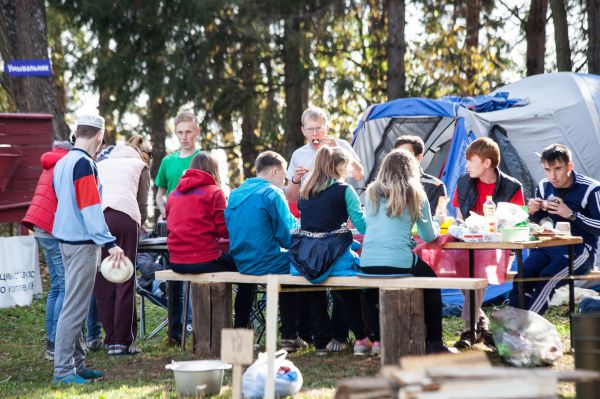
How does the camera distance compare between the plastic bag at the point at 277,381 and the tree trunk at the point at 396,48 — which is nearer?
the plastic bag at the point at 277,381

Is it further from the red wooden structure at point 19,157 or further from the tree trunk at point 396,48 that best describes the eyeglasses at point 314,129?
the tree trunk at point 396,48

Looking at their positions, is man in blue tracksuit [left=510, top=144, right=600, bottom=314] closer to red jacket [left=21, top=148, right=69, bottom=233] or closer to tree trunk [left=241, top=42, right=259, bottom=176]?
red jacket [left=21, top=148, right=69, bottom=233]

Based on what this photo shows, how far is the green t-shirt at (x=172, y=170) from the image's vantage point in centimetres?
757

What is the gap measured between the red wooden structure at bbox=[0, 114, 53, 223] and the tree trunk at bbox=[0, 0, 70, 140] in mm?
834

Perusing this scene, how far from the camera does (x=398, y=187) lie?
577 cm

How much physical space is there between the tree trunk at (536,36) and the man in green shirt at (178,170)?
361 inches

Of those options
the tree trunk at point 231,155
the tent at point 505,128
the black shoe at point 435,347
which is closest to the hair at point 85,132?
the black shoe at point 435,347

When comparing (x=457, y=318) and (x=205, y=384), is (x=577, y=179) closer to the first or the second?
(x=457, y=318)

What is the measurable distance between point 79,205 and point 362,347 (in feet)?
6.92

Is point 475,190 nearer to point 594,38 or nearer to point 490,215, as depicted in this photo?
point 490,215

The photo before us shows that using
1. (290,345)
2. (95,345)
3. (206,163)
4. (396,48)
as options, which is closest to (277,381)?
(290,345)

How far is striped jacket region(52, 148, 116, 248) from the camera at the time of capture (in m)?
5.68

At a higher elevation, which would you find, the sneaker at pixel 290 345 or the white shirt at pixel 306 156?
the white shirt at pixel 306 156

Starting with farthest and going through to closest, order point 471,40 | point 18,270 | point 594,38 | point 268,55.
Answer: point 471,40 < point 268,55 < point 594,38 < point 18,270
